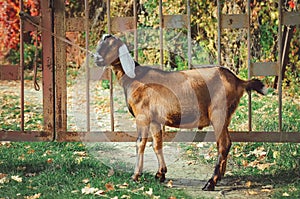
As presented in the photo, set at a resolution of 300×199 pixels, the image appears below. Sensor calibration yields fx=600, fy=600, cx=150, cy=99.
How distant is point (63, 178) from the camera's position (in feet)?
19.1

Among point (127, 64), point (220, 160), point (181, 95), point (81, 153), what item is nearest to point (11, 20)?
point (81, 153)

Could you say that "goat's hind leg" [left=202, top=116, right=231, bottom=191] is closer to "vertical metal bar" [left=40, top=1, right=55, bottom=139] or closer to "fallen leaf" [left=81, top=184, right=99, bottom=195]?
"fallen leaf" [left=81, top=184, right=99, bottom=195]

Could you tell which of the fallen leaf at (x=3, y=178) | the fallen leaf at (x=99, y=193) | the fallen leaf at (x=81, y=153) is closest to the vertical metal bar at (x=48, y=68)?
the fallen leaf at (x=3, y=178)

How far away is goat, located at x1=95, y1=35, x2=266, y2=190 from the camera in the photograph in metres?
5.47

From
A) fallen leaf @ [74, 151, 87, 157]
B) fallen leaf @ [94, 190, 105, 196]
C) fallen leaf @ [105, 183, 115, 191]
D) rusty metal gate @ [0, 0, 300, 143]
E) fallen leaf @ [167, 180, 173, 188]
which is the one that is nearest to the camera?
fallen leaf @ [94, 190, 105, 196]

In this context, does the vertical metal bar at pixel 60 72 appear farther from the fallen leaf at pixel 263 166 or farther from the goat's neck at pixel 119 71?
the fallen leaf at pixel 263 166

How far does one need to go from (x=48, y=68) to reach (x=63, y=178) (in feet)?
3.83

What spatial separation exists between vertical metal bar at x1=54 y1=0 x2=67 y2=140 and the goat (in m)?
0.80

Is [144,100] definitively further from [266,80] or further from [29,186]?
[266,80]

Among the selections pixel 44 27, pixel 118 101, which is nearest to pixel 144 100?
pixel 44 27

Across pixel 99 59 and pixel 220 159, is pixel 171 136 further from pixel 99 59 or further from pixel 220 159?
Answer: pixel 99 59

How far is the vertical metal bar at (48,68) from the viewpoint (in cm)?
615

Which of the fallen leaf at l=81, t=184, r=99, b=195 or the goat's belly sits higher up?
the goat's belly

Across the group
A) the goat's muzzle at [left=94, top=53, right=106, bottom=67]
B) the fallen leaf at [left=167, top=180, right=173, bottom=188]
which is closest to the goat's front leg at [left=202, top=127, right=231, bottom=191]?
the fallen leaf at [left=167, top=180, right=173, bottom=188]
